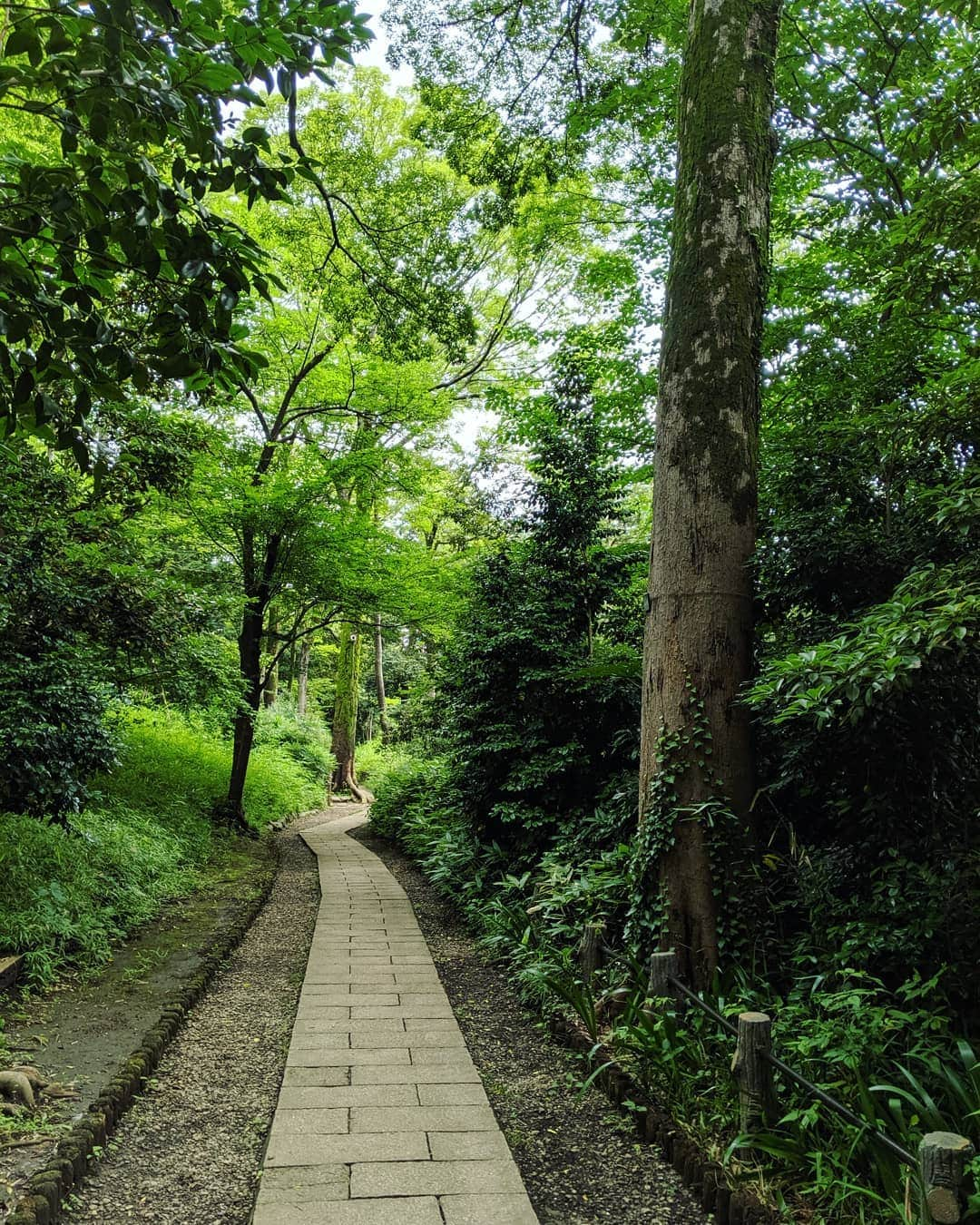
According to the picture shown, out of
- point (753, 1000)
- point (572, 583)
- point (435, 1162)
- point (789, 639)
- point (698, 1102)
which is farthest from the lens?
point (572, 583)

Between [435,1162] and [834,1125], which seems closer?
[834,1125]

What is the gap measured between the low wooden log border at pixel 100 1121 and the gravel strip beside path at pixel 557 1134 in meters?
1.63

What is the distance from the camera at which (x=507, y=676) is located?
23.9 feet

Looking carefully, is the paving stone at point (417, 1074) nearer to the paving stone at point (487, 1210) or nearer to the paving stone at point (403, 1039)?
the paving stone at point (403, 1039)

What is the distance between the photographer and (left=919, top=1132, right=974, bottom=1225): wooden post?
2.00 meters

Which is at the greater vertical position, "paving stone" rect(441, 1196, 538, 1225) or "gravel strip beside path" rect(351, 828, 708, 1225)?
"paving stone" rect(441, 1196, 538, 1225)

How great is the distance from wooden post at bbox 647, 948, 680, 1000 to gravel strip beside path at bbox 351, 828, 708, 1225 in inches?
21.3

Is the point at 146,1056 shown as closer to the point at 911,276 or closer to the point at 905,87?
the point at 911,276

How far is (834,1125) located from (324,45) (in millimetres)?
3802

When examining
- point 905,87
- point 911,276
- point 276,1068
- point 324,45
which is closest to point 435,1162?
point 276,1068

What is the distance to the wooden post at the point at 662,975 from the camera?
12.4 ft

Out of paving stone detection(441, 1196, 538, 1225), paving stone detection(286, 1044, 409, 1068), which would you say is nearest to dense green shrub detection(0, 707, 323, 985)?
paving stone detection(286, 1044, 409, 1068)

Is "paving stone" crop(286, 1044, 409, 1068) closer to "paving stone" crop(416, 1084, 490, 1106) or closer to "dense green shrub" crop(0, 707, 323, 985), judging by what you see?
"paving stone" crop(416, 1084, 490, 1106)

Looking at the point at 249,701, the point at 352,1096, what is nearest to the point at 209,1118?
the point at 352,1096
